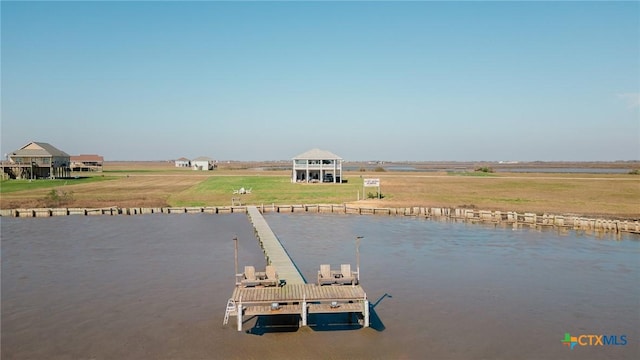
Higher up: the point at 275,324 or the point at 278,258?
the point at 278,258

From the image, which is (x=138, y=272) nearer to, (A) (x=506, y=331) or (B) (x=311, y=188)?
(A) (x=506, y=331)

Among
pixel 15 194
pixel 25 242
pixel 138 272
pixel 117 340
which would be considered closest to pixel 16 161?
pixel 15 194

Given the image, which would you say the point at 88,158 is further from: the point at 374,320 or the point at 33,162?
the point at 374,320

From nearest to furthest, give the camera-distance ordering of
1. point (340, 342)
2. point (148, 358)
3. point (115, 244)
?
1. point (148, 358)
2. point (340, 342)
3. point (115, 244)

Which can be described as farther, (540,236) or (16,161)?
(16,161)

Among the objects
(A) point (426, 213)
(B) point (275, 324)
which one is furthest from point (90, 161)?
(B) point (275, 324)

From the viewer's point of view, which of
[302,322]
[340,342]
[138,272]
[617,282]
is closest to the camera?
[340,342]
